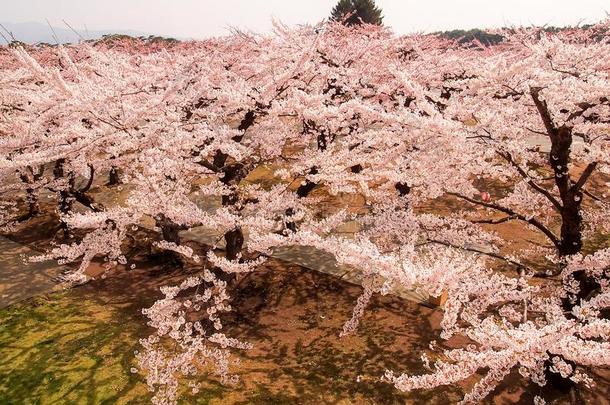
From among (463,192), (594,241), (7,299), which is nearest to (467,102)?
(463,192)

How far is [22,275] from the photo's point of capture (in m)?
11.4

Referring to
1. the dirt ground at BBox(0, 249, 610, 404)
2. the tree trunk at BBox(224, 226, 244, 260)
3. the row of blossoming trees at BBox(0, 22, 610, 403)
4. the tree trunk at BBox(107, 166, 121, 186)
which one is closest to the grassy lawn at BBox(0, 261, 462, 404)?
the dirt ground at BBox(0, 249, 610, 404)

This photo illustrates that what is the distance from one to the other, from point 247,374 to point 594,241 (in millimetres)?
10431

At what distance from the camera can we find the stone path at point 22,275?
1045cm

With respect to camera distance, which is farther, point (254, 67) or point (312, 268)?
point (254, 67)

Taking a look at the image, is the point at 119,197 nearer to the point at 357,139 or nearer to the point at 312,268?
the point at 312,268

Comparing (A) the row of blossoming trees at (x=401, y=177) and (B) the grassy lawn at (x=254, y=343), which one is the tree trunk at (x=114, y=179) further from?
(B) the grassy lawn at (x=254, y=343)

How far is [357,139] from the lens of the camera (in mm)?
8555

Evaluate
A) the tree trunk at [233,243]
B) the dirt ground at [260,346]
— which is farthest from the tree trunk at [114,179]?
the tree trunk at [233,243]

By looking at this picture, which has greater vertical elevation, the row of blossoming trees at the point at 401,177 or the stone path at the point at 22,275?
the row of blossoming trees at the point at 401,177

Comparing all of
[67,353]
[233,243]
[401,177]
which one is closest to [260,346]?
[233,243]

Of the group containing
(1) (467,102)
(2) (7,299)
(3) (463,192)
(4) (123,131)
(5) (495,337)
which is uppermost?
(1) (467,102)

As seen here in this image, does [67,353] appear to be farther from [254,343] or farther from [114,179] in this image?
[114,179]

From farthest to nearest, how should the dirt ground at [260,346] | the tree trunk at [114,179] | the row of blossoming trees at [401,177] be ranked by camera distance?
the tree trunk at [114,179]
the dirt ground at [260,346]
the row of blossoming trees at [401,177]
